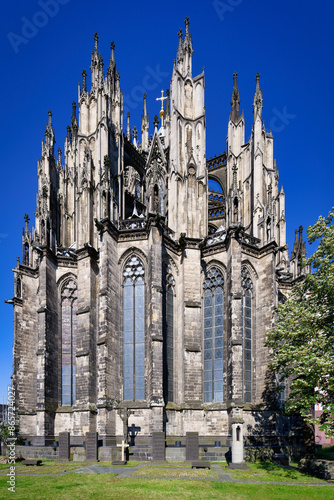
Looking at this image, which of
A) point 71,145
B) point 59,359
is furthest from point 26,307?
point 71,145

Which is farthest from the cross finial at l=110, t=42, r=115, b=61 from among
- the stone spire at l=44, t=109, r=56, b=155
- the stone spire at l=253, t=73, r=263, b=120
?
the stone spire at l=253, t=73, r=263, b=120

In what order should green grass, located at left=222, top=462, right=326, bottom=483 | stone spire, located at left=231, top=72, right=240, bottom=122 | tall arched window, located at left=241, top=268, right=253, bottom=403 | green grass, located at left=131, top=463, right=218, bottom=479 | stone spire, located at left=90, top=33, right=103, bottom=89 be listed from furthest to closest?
stone spire, located at left=231, top=72, right=240, bottom=122 → stone spire, located at left=90, top=33, right=103, bottom=89 → tall arched window, located at left=241, top=268, right=253, bottom=403 → green grass, located at left=131, top=463, right=218, bottom=479 → green grass, located at left=222, top=462, right=326, bottom=483

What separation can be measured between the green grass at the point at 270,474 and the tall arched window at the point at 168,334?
691cm

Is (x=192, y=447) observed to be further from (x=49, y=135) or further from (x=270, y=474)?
(x=49, y=135)

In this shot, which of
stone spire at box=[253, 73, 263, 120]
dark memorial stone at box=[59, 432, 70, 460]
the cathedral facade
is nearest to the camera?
dark memorial stone at box=[59, 432, 70, 460]

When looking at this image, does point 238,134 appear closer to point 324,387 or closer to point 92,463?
point 324,387

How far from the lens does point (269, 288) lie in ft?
96.6

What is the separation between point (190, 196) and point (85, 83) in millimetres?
13793

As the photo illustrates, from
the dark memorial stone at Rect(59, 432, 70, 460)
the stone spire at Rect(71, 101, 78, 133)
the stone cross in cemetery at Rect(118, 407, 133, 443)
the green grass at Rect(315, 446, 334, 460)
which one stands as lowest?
the green grass at Rect(315, 446, 334, 460)

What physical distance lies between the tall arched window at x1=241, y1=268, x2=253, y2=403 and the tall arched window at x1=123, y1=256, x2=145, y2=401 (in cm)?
680

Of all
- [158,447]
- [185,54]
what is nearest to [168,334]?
[158,447]

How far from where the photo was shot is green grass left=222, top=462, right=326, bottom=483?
697 inches

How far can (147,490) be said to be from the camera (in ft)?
48.6

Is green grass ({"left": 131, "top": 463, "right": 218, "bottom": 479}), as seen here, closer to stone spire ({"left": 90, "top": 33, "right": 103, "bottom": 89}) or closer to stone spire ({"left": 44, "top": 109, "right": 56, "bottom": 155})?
stone spire ({"left": 90, "top": 33, "right": 103, "bottom": 89})
